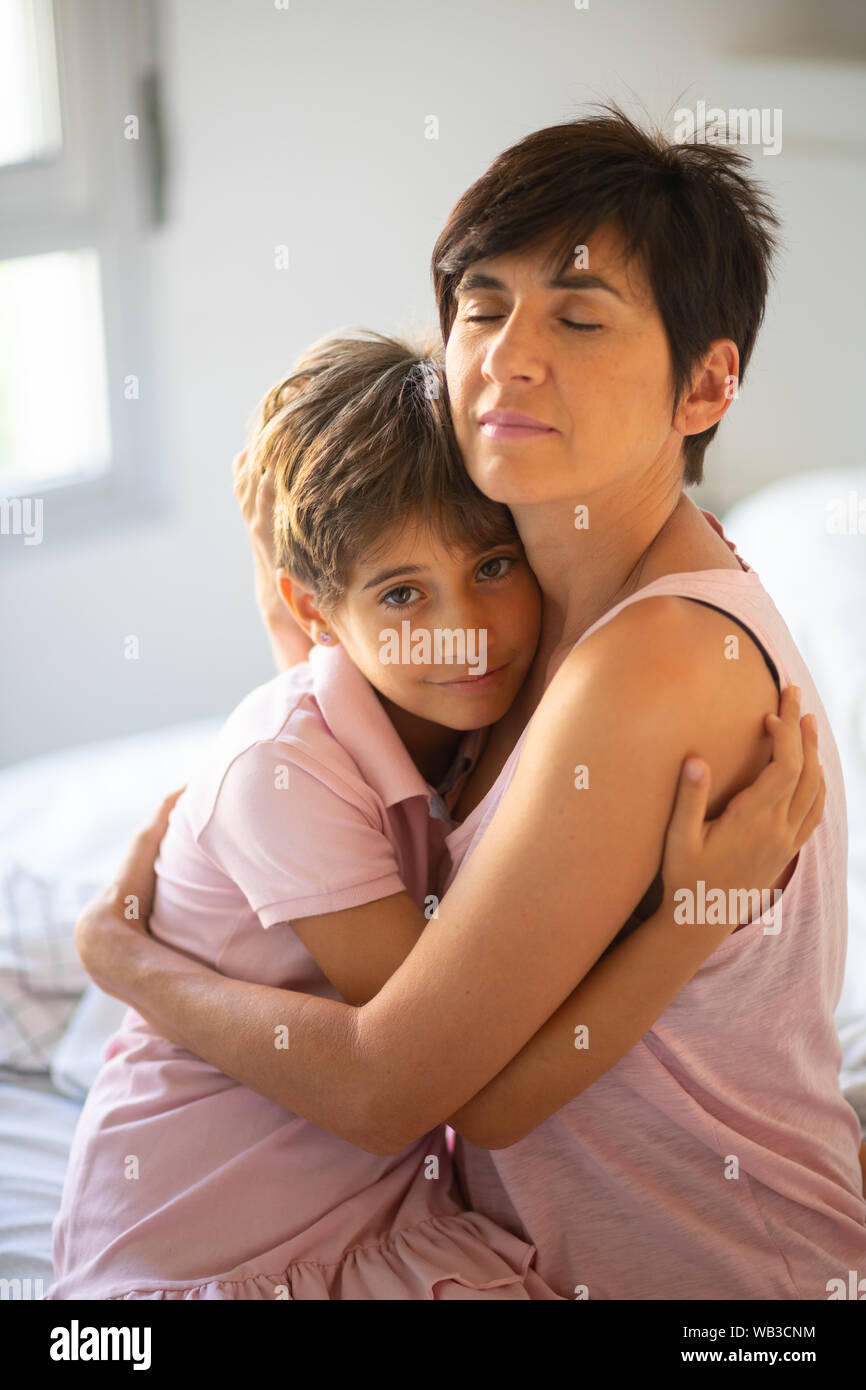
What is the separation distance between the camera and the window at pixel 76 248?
7.54ft

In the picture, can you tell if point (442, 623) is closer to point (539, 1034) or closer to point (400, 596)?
point (400, 596)

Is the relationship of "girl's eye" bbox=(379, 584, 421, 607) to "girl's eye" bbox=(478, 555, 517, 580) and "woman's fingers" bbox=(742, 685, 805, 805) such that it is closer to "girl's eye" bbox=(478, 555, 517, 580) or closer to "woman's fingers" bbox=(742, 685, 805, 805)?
"girl's eye" bbox=(478, 555, 517, 580)

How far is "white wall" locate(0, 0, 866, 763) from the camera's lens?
209cm

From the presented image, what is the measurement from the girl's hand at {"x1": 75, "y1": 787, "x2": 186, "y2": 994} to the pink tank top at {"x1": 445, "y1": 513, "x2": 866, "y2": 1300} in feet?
1.16

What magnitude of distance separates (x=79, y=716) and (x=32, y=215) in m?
0.98

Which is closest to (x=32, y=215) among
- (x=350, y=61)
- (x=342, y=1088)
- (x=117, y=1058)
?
(x=350, y=61)

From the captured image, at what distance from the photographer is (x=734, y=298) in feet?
3.24

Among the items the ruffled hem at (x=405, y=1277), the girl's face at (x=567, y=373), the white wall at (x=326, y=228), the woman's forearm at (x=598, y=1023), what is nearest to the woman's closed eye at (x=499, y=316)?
the girl's face at (x=567, y=373)

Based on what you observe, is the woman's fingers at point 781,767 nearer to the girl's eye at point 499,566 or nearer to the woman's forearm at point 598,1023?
the woman's forearm at point 598,1023

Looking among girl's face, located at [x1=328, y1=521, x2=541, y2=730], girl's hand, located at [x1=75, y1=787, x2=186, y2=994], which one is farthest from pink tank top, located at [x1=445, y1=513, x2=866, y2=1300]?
girl's hand, located at [x1=75, y1=787, x2=186, y2=994]

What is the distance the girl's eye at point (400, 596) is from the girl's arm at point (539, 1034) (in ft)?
0.93

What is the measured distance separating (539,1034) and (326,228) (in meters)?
1.96

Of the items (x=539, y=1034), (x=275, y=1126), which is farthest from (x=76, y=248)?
(x=539, y=1034)
